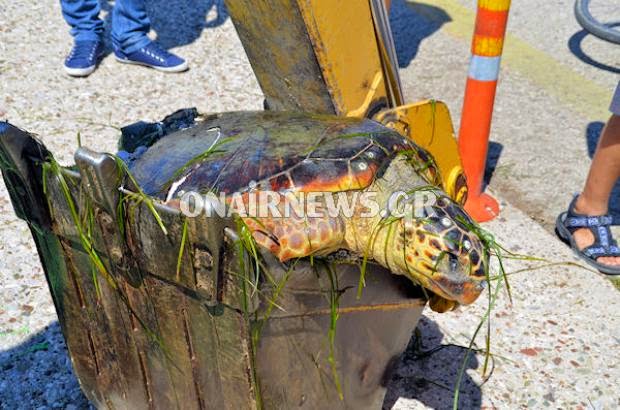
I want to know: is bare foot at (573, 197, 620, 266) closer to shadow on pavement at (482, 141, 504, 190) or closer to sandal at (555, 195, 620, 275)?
sandal at (555, 195, 620, 275)

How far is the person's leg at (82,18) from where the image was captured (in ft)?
11.4

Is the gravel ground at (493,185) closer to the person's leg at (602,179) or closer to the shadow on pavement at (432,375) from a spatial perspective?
the shadow on pavement at (432,375)

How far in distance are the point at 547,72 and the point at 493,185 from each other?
1459 mm

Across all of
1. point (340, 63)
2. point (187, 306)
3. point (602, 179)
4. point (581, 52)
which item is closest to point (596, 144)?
point (602, 179)

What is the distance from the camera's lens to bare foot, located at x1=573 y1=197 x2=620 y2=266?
235 centimetres

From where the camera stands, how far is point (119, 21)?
3.50 m

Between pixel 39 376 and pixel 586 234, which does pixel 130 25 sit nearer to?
pixel 39 376

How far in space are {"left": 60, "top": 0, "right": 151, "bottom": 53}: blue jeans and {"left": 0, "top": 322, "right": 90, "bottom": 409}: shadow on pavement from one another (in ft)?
6.74

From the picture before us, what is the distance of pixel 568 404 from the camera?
175cm

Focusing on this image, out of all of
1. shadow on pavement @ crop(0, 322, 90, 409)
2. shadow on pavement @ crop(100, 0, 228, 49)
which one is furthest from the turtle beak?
shadow on pavement @ crop(100, 0, 228, 49)

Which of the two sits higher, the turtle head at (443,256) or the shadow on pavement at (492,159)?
the turtle head at (443,256)

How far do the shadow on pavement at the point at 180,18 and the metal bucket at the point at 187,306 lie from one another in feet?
9.15

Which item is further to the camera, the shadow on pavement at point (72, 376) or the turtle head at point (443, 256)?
the shadow on pavement at point (72, 376)

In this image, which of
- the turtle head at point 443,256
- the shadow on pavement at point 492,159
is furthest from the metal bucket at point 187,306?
the shadow on pavement at point 492,159
